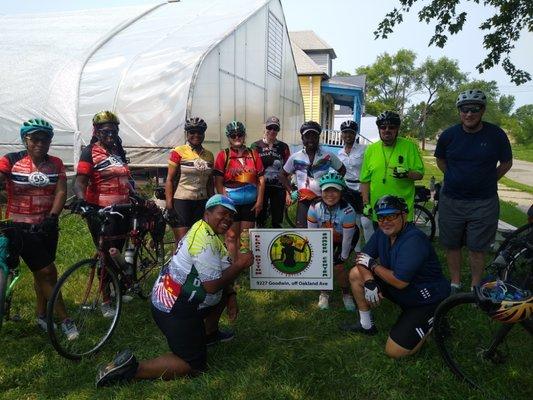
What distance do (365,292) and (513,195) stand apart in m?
12.5

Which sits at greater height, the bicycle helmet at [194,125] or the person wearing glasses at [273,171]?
the bicycle helmet at [194,125]

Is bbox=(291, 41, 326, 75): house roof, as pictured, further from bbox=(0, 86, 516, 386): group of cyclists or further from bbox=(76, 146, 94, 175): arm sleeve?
bbox=(76, 146, 94, 175): arm sleeve

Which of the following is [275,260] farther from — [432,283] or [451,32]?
[451,32]

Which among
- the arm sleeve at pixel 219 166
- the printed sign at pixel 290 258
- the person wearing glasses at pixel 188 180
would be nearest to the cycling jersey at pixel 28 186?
the person wearing glasses at pixel 188 180

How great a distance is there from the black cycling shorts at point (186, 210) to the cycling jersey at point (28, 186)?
1422 mm

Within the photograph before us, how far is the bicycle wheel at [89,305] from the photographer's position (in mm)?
3564

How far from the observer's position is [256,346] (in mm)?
3744

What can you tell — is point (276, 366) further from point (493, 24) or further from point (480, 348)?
point (493, 24)

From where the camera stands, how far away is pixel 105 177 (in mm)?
4023

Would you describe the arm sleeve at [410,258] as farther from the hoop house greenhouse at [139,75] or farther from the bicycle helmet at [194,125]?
the hoop house greenhouse at [139,75]

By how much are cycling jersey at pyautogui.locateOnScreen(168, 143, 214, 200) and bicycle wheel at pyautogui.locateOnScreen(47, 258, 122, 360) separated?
1.31m

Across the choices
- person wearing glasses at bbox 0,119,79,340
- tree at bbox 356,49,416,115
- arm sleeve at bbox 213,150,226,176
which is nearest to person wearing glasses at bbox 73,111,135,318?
person wearing glasses at bbox 0,119,79,340

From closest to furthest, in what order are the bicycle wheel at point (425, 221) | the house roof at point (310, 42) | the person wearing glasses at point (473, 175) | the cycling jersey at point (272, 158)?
the person wearing glasses at point (473, 175)
the cycling jersey at point (272, 158)
the bicycle wheel at point (425, 221)
the house roof at point (310, 42)

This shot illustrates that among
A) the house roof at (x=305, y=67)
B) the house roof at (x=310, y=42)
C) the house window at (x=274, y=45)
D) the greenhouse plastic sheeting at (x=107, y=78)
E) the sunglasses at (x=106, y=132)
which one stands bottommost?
the sunglasses at (x=106, y=132)
